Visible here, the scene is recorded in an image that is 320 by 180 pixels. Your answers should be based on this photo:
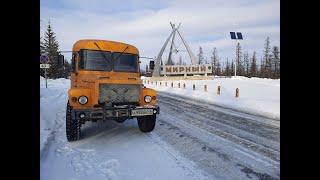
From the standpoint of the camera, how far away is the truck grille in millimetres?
7309

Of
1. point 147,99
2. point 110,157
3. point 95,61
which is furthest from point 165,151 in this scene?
point 95,61

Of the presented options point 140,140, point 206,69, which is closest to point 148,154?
point 140,140

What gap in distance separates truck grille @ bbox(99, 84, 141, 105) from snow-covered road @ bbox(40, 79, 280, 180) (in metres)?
1.04

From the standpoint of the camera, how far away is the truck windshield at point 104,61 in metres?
8.11

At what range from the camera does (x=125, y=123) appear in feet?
33.6

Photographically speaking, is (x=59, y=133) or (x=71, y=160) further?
(x=59, y=133)

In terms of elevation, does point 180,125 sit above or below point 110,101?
below

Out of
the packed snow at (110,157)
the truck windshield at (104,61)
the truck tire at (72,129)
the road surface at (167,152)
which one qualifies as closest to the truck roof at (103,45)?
the truck windshield at (104,61)

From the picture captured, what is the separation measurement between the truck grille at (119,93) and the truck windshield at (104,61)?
0.92m

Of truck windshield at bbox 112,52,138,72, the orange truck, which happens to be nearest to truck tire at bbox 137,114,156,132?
the orange truck
